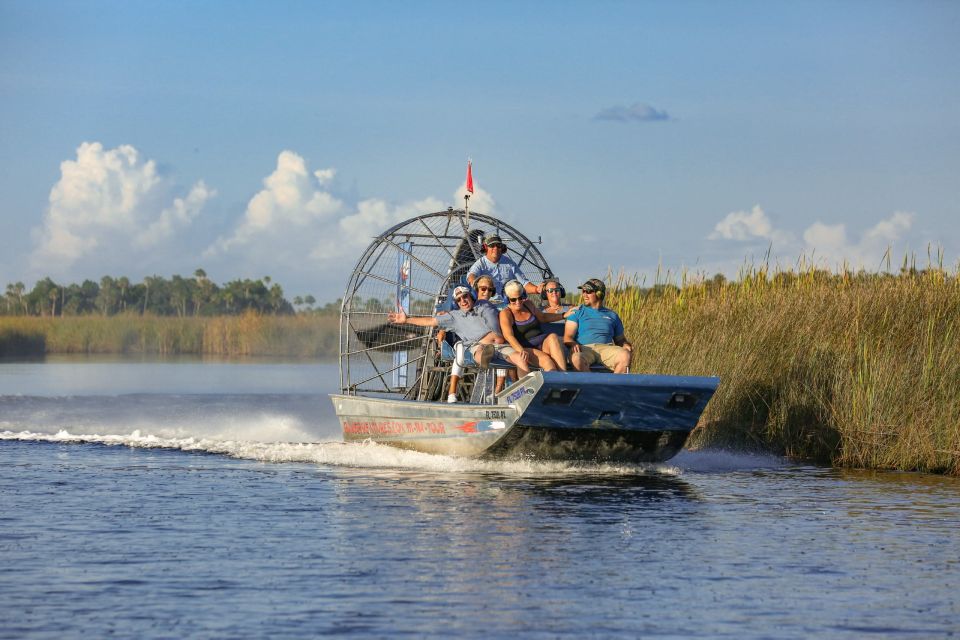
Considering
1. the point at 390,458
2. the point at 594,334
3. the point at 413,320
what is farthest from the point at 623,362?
the point at 390,458

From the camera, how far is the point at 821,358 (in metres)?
17.2

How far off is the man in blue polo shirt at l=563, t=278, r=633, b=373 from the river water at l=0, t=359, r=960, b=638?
126 cm

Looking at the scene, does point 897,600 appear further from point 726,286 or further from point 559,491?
point 726,286

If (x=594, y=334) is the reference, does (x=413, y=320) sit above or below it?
above

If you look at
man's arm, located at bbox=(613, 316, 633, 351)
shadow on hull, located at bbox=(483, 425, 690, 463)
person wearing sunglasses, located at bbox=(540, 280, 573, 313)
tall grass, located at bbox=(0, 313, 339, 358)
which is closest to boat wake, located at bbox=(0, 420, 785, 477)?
shadow on hull, located at bbox=(483, 425, 690, 463)

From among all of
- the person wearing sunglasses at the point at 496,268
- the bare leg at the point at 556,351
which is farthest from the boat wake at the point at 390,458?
the person wearing sunglasses at the point at 496,268

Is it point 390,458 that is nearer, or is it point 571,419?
point 571,419

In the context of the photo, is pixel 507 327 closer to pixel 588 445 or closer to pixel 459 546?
pixel 588 445

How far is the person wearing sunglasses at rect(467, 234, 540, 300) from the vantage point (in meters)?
16.2

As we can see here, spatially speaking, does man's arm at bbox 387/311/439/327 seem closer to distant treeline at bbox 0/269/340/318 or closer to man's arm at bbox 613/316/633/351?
man's arm at bbox 613/316/633/351

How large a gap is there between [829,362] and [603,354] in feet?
11.2

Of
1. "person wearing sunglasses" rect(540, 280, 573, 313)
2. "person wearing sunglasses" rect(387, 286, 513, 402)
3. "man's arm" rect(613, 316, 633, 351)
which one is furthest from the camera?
"person wearing sunglasses" rect(540, 280, 573, 313)

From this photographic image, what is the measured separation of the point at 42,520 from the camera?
39.5 feet

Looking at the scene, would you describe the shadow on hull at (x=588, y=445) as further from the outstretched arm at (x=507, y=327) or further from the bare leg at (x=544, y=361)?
the outstretched arm at (x=507, y=327)
